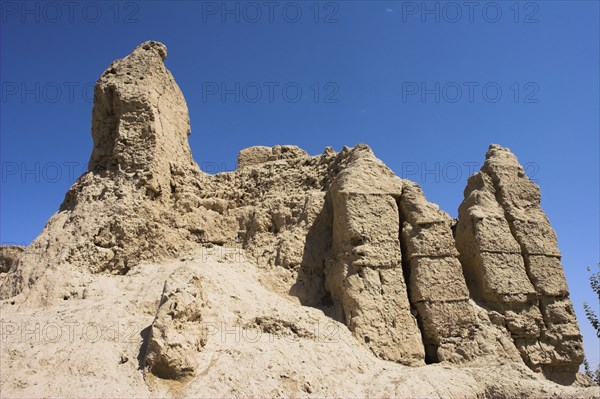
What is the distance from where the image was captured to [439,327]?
33.8 ft

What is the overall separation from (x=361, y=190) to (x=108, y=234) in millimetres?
5275

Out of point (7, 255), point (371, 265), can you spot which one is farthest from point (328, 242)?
point (7, 255)

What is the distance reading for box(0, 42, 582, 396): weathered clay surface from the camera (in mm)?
10125

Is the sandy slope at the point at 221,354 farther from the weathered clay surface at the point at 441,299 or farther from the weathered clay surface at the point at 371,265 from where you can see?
the weathered clay surface at the point at 441,299

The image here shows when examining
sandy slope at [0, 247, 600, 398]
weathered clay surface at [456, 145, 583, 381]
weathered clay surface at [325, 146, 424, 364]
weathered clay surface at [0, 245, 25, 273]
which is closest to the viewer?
sandy slope at [0, 247, 600, 398]

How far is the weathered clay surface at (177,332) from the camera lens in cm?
736

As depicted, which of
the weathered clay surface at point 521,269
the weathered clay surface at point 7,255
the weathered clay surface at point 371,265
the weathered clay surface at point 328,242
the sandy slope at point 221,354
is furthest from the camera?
the weathered clay surface at point 7,255

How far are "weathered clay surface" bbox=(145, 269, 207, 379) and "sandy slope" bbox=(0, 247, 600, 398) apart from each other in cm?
18

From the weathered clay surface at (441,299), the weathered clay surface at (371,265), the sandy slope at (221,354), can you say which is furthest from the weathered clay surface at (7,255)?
the weathered clay surface at (441,299)

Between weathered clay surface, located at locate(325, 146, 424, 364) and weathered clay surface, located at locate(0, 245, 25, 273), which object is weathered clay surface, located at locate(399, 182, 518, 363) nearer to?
weathered clay surface, located at locate(325, 146, 424, 364)

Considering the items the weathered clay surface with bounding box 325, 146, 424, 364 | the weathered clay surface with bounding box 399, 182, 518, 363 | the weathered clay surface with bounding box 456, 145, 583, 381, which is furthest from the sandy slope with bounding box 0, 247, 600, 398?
the weathered clay surface with bounding box 456, 145, 583, 381

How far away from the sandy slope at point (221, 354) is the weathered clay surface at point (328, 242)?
18 cm

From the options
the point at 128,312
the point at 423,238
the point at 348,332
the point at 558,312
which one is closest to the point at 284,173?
the point at 423,238

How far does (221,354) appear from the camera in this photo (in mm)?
7980
